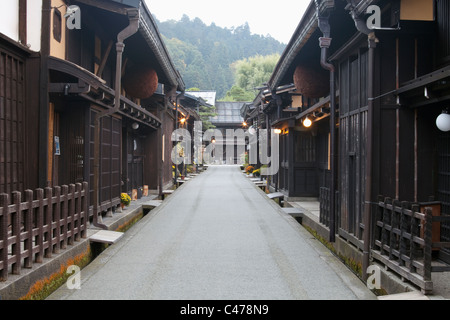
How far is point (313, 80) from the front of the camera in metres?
14.6

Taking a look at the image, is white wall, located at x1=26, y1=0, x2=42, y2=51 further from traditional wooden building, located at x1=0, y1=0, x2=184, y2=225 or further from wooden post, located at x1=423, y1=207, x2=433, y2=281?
wooden post, located at x1=423, y1=207, x2=433, y2=281

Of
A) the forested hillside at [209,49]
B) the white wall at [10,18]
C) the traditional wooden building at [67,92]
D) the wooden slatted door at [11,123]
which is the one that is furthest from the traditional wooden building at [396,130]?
the forested hillside at [209,49]

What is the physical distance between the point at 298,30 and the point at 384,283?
25.5 ft

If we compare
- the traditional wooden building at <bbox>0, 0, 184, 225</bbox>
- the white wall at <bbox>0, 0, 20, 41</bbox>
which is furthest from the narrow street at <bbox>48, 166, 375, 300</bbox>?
the white wall at <bbox>0, 0, 20, 41</bbox>

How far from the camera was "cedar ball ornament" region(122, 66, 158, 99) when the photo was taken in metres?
17.1

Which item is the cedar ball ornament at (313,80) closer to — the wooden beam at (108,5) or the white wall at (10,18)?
the wooden beam at (108,5)

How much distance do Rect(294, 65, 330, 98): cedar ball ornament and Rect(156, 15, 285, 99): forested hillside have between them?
9575cm

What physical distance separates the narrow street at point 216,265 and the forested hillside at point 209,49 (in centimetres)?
9935

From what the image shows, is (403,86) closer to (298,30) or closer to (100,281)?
(298,30)

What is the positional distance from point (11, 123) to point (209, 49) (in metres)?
140

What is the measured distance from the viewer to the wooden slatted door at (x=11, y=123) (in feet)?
27.6

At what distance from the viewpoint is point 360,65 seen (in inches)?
360

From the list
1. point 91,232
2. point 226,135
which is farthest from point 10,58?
point 226,135

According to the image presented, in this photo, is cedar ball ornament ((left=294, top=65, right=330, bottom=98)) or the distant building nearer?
cedar ball ornament ((left=294, top=65, right=330, bottom=98))
